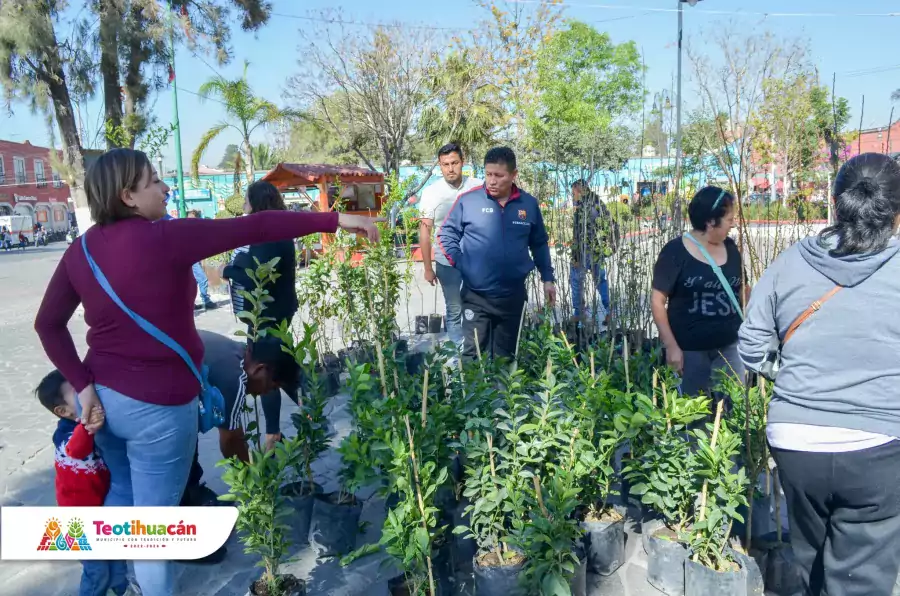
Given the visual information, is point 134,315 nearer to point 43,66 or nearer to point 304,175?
point 43,66

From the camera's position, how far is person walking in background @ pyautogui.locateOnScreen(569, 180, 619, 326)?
4.84m

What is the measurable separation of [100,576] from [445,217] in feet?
9.75

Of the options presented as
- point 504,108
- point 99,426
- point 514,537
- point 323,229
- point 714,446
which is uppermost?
point 504,108

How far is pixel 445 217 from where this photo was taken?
4.41 metres

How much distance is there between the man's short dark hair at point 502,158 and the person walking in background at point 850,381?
2.01 m

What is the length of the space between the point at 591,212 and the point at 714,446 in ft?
10.1

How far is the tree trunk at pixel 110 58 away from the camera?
26.8 feet

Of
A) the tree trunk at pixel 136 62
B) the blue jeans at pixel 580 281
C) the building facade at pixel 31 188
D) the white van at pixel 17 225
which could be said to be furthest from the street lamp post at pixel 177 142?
the building facade at pixel 31 188

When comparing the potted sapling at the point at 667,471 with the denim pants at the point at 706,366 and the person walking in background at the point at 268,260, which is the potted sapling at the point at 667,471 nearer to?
the denim pants at the point at 706,366

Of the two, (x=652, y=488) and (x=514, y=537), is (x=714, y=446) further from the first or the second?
(x=514, y=537)

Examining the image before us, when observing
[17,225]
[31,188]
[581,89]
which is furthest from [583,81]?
[31,188]

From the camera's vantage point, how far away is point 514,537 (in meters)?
2.14

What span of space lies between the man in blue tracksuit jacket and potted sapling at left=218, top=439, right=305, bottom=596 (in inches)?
60.0

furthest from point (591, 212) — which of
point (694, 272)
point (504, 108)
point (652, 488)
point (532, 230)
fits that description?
point (504, 108)
